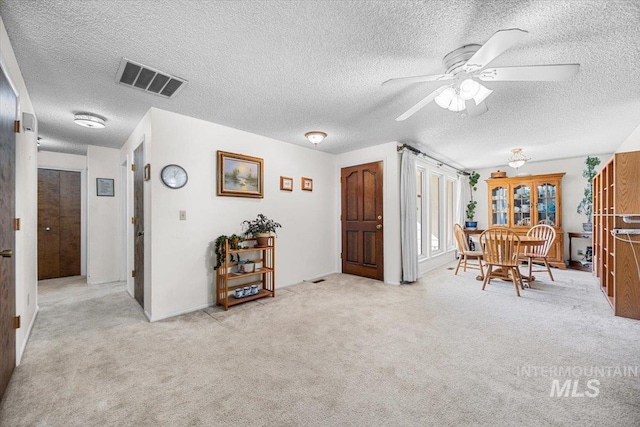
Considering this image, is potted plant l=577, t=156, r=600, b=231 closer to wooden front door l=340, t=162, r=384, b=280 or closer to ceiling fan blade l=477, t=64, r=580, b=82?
wooden front door l=340, t=162, r=384, b=280

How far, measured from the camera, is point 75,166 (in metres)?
4.90

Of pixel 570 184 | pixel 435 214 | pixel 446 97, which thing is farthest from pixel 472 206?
pixel 446 97

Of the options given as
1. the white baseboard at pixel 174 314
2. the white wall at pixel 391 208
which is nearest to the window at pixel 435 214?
the white wall at pixel 391 208

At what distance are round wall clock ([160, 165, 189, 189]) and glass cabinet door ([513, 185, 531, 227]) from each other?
663 cm

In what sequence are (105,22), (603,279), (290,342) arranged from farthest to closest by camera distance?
(603,279) → (290,342) → (105,22)

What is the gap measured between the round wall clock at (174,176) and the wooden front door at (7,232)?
1.08 m

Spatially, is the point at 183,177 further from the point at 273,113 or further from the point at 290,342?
the point at 290,342

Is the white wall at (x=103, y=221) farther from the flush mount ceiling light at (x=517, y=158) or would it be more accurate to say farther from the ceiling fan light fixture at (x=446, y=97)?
the flush mount ceiling light at (x=517, y=158)

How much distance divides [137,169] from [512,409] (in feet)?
13.8

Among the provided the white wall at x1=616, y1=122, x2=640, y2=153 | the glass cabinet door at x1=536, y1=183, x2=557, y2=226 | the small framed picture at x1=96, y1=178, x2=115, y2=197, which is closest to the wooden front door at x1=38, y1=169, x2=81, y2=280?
the small framed picture at x1=96, y1=178, x2=115, y2=197

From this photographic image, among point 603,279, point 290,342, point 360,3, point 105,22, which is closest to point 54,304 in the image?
point 290,342

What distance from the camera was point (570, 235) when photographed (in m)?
5.20

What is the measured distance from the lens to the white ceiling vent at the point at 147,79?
2033 millimetres

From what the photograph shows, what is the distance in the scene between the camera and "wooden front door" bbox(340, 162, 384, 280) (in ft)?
14.6
